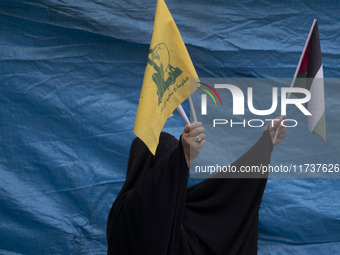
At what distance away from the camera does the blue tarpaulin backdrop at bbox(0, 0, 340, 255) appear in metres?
2.22

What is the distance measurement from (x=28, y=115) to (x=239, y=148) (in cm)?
98

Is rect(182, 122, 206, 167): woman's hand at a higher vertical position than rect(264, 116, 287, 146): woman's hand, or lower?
lower

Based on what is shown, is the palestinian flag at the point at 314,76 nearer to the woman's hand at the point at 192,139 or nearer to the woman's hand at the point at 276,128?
the woman's hand at the point at 276,128

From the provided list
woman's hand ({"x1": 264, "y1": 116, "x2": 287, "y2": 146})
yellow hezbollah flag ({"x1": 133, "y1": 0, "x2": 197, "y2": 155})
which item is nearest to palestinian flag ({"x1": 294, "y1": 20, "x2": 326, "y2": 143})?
woman's hand ({"x1": 264, "y1": 116, "x2": 287, "y2": 146})

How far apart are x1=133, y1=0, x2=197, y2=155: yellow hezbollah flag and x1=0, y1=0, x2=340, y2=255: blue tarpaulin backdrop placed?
83 centimetres

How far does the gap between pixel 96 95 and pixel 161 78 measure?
0.91m

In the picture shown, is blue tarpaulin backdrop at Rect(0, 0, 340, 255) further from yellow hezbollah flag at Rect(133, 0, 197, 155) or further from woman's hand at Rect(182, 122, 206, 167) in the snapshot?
woman's hand at Rect(182, 122, 206, 167)

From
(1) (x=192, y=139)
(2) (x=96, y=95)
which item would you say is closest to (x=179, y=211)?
(1) (x=192, y=139)

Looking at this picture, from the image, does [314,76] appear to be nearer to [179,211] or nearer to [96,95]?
[179,211]

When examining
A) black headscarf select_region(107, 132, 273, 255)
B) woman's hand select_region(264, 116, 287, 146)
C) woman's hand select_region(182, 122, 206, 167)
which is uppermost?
woman's hand select_region(264, 116, 287, 146)

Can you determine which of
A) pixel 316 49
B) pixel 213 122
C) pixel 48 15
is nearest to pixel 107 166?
pixel 213 122

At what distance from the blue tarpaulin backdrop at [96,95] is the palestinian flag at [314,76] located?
0.69m

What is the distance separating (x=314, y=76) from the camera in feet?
5.26

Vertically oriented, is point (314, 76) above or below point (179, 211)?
above
